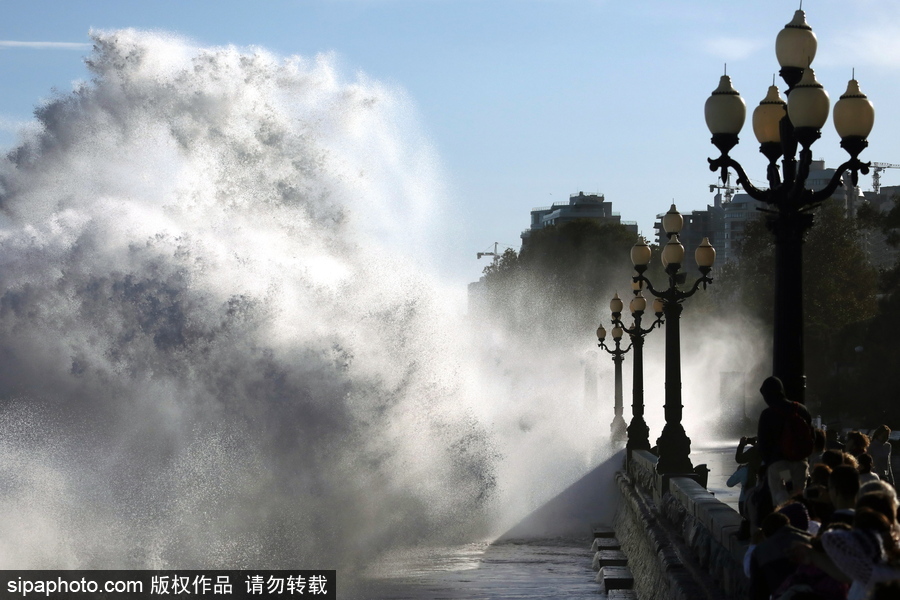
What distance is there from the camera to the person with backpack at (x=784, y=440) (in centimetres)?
852

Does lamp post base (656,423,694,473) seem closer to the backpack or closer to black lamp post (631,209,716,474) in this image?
black lamp post (631,209,716,474)

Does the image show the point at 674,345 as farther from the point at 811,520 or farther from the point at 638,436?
the point at 811,520

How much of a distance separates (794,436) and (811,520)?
129 centimetres

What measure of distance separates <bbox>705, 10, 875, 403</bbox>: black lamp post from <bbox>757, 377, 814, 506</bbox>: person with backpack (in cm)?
101

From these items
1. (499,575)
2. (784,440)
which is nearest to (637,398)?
(499,575)

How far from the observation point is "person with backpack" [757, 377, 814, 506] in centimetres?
852

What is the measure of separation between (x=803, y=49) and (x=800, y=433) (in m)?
3.42

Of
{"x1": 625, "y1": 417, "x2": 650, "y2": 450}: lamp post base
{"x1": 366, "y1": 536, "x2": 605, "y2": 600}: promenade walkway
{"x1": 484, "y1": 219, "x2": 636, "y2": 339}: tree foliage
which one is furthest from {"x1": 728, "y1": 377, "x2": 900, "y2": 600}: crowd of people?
{"x1": 484, "y1": 219, "x2": 636, "y2": 339}: tree foliage

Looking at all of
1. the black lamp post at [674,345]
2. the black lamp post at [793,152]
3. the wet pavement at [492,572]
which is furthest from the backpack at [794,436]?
the wet pavement at [492,572]

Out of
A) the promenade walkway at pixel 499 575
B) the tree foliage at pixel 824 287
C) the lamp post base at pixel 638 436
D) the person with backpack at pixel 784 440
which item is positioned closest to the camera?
the person with backpack at pixel 784 440

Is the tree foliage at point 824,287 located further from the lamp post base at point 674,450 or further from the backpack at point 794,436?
the backpack at point 794,436

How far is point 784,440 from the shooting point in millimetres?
8547

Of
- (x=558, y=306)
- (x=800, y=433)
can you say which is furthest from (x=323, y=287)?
(x=558, y=306)

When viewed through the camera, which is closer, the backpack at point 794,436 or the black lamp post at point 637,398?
the backpack at point 794,436
